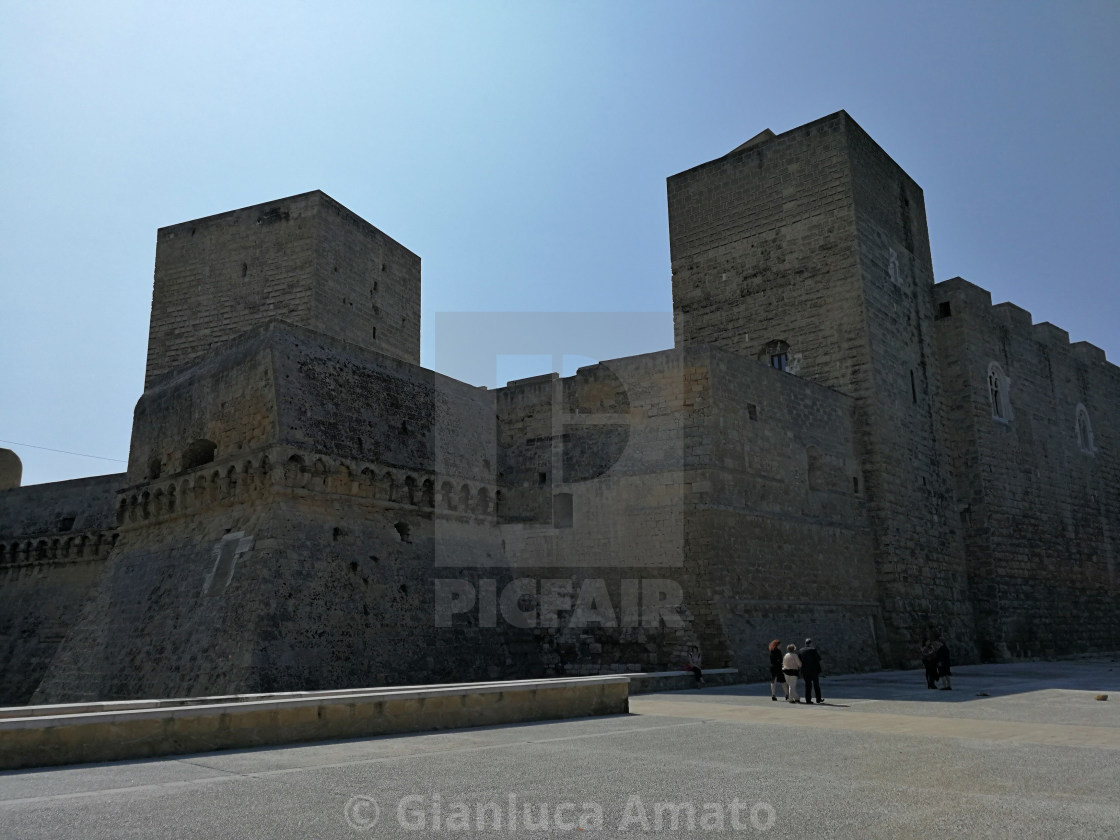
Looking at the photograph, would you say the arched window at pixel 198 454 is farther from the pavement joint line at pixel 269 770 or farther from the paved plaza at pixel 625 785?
the paved plaza at pixel 625 785

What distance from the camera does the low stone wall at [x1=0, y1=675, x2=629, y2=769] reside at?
6.13 meters

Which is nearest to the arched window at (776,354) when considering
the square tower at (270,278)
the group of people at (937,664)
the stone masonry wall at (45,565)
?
the group of people at (937,664)

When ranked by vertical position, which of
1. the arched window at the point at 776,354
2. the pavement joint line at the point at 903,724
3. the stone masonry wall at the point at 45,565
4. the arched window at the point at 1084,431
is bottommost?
the pavement joint line at the point at 903,724

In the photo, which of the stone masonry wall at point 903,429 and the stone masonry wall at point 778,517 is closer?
the stone masonry wall at point 778,517

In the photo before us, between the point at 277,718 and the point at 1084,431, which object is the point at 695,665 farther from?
the point at 1084,431

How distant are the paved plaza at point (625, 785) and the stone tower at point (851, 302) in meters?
10.9

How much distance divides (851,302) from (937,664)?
9.54 m

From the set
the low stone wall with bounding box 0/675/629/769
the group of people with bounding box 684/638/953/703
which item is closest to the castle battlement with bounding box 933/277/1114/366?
the group of people with bounding box 684/638/953/703

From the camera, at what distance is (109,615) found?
1554 cm

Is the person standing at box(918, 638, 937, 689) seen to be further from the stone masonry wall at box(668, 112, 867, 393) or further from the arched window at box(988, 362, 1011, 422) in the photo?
the arched window at box(988, 362, 1011, 422)

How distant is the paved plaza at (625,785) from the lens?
167 inches

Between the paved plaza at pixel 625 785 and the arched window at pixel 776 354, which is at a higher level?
the arched window at pixel 776 354

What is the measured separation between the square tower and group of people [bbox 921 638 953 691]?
15.0 m

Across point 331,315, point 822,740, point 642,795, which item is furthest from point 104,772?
Result: point 331,315
